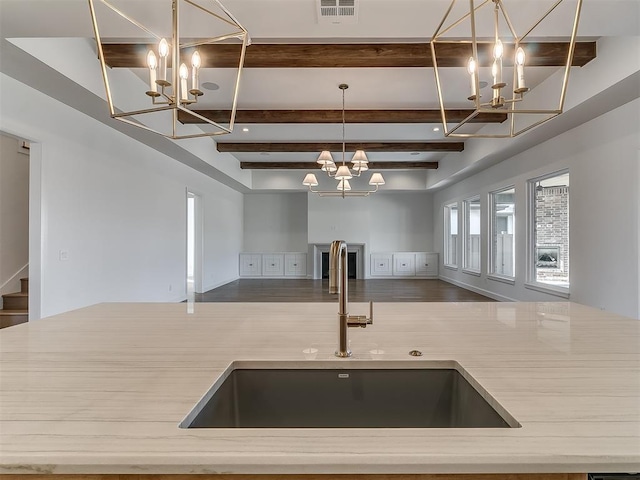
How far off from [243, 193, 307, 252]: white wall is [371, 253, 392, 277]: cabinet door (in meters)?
2.21

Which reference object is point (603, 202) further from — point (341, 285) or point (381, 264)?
point (381, 264)

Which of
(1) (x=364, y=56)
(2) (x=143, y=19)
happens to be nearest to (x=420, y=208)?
(1) (x=364, y=56)

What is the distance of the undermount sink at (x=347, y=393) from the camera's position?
1065 mm

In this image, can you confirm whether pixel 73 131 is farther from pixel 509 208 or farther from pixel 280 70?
pixel 509 208

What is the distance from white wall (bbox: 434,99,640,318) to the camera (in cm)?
365

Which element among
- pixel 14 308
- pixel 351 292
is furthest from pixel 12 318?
pixel 351 292

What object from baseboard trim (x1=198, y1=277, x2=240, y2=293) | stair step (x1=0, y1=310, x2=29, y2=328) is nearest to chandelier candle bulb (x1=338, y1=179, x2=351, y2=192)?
baseboard trim (x1=198, y1=277, x2=240, y2=293)

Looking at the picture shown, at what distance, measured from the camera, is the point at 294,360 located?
109 cm

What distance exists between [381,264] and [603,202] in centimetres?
685

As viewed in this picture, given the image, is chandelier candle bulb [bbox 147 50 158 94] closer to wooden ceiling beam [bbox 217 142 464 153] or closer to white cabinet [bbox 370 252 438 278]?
wooden ceiling beam [bbox 217 142 464 153]

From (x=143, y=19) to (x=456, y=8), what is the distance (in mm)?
2075

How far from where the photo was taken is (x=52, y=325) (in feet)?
4.90

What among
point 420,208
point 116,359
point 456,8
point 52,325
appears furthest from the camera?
point 420,208

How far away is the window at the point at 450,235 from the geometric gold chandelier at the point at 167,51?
6943 millimetres
